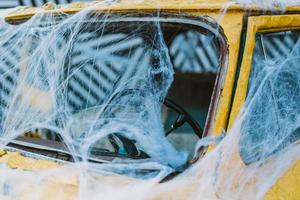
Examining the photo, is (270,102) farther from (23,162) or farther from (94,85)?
(94,85)

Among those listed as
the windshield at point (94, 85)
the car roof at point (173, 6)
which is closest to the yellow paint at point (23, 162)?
the windshield at point (94, 85)

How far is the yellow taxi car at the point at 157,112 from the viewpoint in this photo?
6.14ft

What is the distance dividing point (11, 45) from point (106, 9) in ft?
2.01

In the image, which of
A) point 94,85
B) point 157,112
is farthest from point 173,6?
point 94,85

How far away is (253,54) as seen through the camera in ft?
6.50

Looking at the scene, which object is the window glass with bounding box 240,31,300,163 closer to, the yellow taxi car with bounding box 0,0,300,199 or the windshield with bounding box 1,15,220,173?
the yellow taxi car with bounding box 0,0,300,199

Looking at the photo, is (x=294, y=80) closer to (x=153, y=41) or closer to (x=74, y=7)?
(x=153, y=41)

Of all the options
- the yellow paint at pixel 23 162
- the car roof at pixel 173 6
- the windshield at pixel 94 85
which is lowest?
the yellow paint at pixel 23 162

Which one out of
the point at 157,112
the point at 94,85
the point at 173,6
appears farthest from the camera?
the point at 94,85

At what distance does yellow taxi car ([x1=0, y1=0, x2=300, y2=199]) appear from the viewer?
187cm

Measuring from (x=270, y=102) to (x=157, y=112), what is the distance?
Answer: 57 centimetres

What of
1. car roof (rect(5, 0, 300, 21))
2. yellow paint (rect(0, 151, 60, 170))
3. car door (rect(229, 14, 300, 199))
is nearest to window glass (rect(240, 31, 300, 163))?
car door (rect(229, 14, 300, 199))

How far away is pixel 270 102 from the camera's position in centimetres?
206

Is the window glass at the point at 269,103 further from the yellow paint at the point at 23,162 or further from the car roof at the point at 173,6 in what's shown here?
the yellow paint at the point at 23,162
